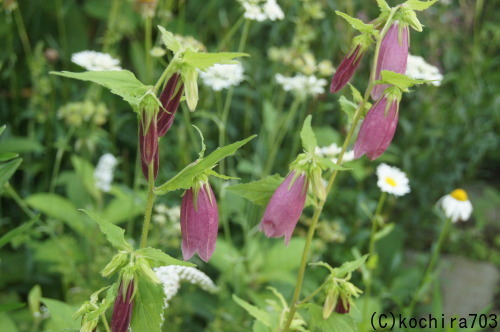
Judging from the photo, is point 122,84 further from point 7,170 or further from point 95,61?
point 95,61

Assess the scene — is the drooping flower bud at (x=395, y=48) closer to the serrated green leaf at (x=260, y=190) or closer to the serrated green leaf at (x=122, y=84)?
the serrated green leaf at (x=260, y=190)

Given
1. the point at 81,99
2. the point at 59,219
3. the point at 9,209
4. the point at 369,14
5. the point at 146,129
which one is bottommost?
the point at 9,209

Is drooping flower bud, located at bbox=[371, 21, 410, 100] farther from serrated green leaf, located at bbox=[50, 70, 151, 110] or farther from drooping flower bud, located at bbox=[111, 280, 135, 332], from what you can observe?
drooping flower bud, located at bbox=[111, 280, 135, 332]

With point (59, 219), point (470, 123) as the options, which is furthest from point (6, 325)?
point (470, 123)

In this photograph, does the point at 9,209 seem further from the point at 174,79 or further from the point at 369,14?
the point at 369,14

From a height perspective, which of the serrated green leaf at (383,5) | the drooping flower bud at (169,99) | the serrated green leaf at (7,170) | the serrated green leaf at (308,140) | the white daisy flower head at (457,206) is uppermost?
the serrated green leaf at (383,5)

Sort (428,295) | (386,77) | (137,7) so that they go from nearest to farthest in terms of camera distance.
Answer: (386,77) < (137,7) < (428,295)

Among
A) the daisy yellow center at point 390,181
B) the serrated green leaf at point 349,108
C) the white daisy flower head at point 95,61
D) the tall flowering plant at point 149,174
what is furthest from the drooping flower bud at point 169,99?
the daisy yellow center at point 390,181
